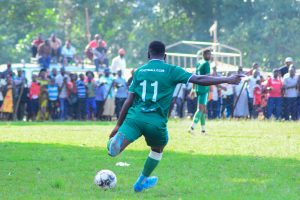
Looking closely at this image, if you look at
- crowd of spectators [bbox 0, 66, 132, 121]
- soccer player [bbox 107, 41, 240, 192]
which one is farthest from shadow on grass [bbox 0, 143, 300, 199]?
crowd of spectators [bbox 0, 66, 132, 121]

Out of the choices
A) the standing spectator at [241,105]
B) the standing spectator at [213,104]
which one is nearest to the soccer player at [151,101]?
the standing spectator at [213,104]

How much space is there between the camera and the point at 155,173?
13.6 metres

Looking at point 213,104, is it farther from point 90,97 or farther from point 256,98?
point 90,97

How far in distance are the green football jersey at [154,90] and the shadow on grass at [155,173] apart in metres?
0.94

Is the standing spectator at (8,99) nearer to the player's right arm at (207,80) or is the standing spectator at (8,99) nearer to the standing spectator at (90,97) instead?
the standing spectator at (90,97)

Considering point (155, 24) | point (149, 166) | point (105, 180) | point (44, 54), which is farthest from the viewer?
point (155, 24)

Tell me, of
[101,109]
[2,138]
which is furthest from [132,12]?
[2,138]

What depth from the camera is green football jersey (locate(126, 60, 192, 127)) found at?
1114 centimetres

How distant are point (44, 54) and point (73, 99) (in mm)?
3929

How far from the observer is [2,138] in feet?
73.4

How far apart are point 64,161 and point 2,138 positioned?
6994 millimetres

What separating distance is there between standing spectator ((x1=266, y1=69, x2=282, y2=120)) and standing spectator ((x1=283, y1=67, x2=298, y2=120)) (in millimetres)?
219

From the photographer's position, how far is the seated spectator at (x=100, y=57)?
130 feet

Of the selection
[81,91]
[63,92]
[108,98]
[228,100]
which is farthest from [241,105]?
[63,92]
